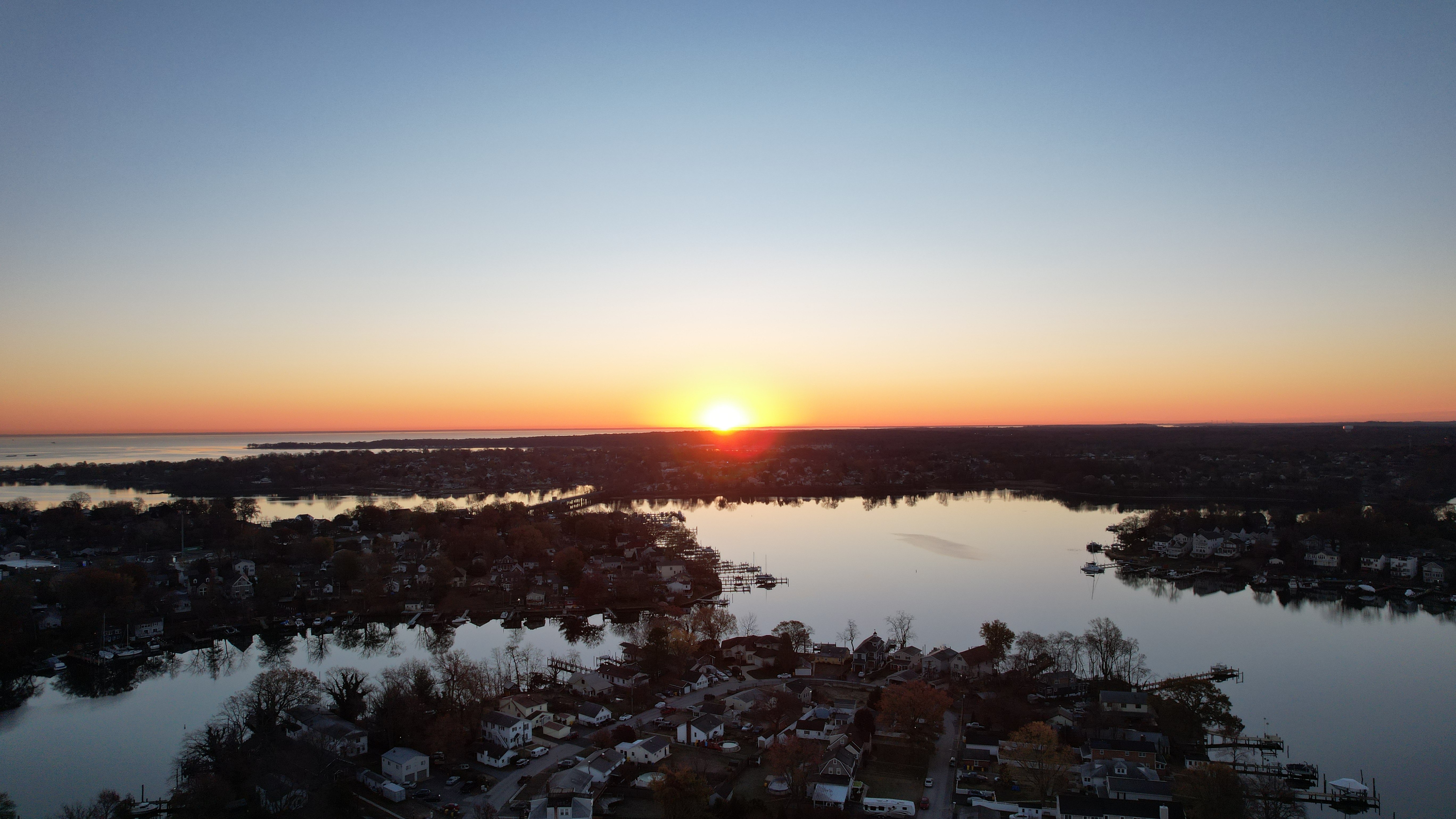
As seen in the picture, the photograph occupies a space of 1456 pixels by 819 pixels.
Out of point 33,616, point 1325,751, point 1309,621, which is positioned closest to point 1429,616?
point 1309,621

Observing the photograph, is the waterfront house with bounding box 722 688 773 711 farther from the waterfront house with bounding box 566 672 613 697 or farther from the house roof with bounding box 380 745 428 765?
the house roof with bounding box 380 745 428 765

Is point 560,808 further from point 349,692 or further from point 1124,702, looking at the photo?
point 1124,702

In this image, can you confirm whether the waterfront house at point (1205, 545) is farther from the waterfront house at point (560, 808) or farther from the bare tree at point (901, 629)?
the waterfront house at point (560, 808)

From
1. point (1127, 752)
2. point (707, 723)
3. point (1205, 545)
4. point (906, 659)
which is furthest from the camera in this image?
point (1205, 545)

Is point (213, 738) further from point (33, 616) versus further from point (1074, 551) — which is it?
point (1074, 551)

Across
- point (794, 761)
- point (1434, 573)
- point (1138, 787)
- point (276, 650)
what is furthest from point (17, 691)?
point (1434, 573)

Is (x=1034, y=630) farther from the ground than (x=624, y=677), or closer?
closer
